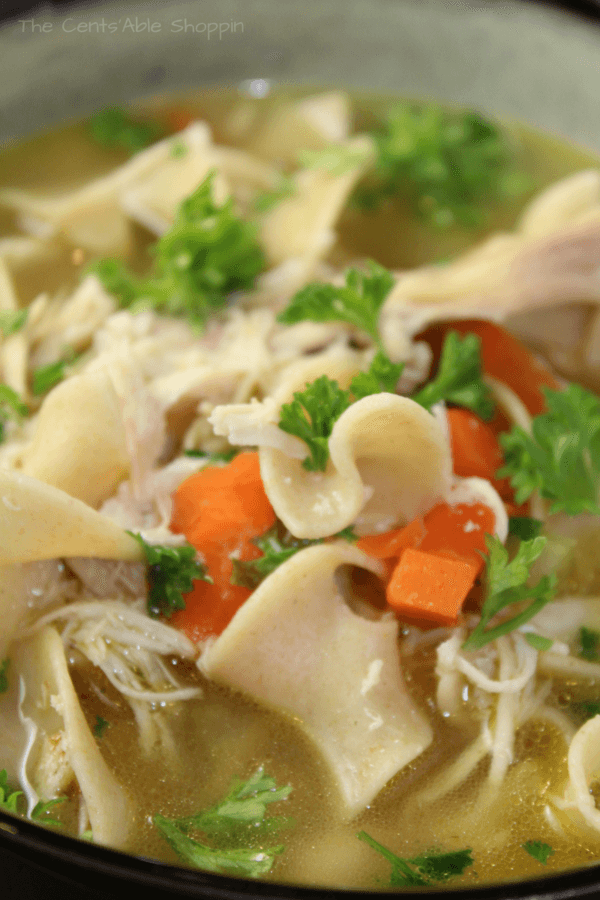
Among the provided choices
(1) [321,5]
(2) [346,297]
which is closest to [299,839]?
(2) [346,297]

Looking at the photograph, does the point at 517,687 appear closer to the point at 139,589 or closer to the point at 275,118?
the point at 139,589

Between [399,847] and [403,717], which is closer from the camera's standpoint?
[399,847]

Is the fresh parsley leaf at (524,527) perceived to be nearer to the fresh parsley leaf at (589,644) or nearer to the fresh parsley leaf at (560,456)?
the fresh parsley leaf at (560,456)

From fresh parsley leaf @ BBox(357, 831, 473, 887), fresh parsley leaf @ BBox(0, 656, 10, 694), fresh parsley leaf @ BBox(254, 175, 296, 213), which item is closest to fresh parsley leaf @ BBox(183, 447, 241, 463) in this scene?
fresh parsley leaf @ BBox(0, 656, 10, 694)

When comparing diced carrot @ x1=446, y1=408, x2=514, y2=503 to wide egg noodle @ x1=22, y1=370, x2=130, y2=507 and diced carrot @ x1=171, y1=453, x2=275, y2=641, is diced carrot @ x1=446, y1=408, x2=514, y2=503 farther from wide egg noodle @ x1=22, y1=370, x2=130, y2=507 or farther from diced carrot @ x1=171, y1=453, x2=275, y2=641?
wide egg noodle @ x1=22, y1=370, x2=130, y2=507

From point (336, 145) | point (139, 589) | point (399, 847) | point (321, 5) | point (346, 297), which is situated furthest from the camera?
point (321, 5)
